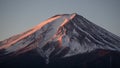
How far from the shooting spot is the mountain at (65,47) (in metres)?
46.0

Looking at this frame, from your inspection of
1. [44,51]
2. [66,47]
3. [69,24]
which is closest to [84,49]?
[66,47]

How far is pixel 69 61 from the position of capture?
4578 cm

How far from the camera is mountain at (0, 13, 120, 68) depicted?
151 feet

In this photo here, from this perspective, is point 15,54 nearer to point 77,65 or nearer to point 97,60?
point 77,65

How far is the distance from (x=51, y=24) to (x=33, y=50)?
16.4 metres

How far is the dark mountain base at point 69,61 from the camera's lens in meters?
44.9

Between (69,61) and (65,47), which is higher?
(65,47)

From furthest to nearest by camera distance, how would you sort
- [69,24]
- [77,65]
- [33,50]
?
[69,24], [33,50], [77,65]

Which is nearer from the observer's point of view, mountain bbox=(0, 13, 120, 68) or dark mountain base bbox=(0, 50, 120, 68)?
dark mountain base bbox=(0, 50, 120, 68)

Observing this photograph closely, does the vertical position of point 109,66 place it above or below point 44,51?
below

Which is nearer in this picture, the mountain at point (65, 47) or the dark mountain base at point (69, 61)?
the dark mountain base at point (69, 61)

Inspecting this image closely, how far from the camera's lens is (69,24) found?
6212 centimetres

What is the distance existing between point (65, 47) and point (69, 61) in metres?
5.85

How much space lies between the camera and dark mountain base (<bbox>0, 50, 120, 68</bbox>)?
44.9 meters
